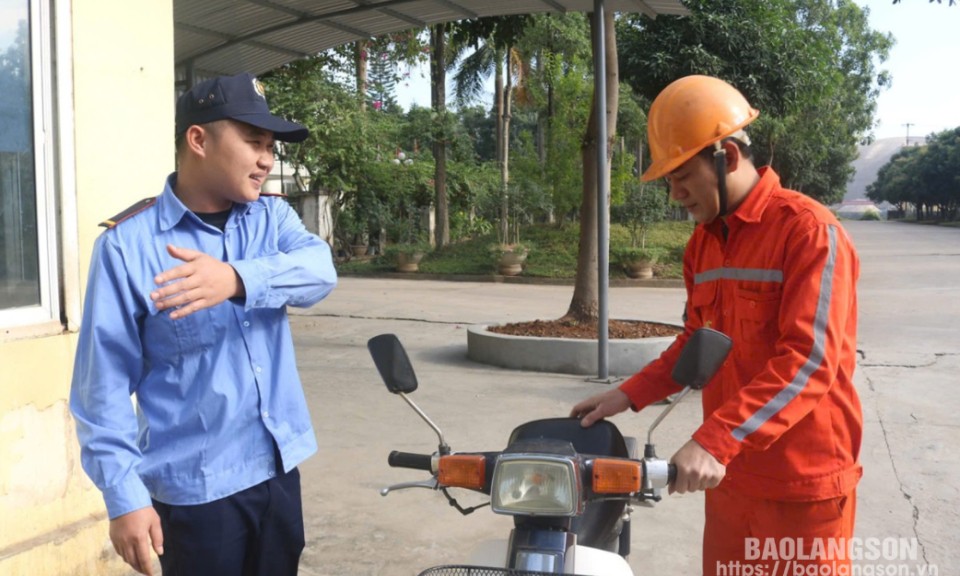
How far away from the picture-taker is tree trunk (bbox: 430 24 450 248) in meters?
21.9

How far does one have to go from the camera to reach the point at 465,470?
1.79m

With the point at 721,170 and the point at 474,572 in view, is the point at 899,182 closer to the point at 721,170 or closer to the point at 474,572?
the point at 721,170

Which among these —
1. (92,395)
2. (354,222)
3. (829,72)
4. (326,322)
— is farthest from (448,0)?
(354,222)

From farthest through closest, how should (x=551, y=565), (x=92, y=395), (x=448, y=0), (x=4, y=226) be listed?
1. (x=448, y=0)
2. (x=4, y=226)
3. (x=92, y=395)
4. (x=551, y=565)

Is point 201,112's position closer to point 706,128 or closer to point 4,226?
point 706,128

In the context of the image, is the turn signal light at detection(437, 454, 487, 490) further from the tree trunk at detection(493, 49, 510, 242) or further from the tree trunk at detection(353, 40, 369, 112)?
the tree trunk at detection(353, 40, 369, 112)

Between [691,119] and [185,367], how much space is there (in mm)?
1298

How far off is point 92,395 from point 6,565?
167cm

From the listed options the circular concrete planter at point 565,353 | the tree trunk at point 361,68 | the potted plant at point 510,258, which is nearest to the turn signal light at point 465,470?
the circular concrete planter at point 565,353

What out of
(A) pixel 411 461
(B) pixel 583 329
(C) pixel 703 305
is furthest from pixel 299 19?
(A) pixel 411 461

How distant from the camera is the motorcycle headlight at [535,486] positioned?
5.41 feet

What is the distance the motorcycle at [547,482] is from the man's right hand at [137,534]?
1.75 ft

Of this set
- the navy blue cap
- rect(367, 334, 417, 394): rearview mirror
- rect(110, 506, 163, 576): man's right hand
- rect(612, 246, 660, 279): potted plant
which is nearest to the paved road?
rect(110, 506, 163, 576): man's right hand

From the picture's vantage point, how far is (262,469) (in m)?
2.24
